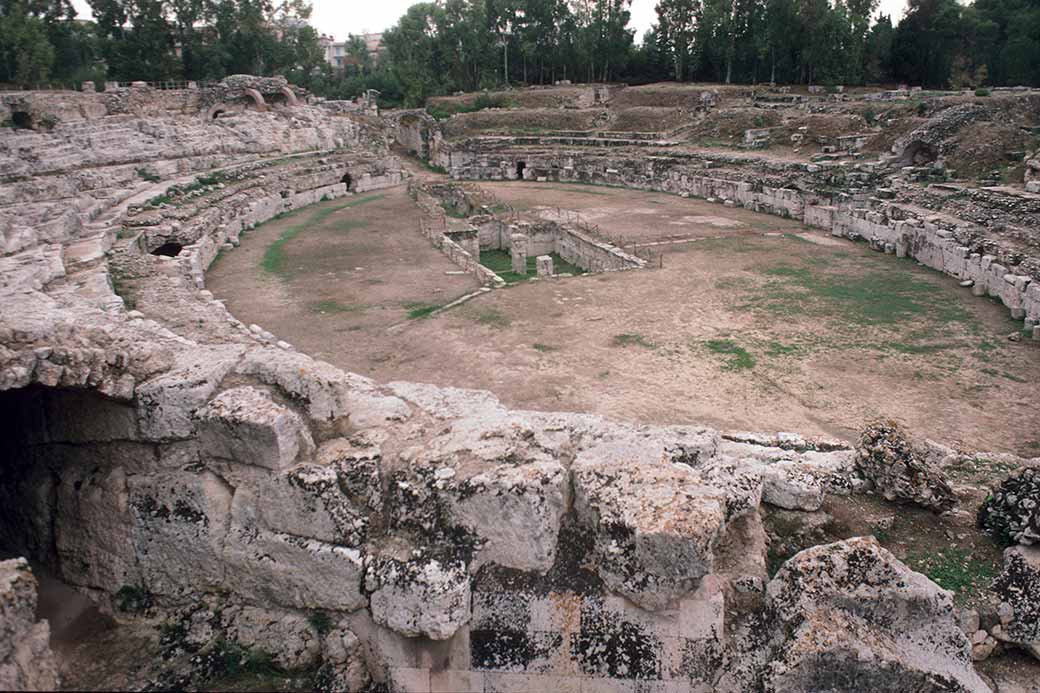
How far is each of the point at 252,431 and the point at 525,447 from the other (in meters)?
1.76

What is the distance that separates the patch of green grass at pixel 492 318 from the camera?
503 inches

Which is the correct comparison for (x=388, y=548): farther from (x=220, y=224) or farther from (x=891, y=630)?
(x=220, y=224)

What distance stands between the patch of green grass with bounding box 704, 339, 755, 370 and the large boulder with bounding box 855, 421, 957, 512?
511 cm

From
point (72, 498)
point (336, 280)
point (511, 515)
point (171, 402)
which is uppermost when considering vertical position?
point (171, 402)

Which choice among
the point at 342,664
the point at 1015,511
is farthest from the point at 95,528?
the point at 1015,511

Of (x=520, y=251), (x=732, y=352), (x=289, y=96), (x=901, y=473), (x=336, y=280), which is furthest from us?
(x=289, y=96)

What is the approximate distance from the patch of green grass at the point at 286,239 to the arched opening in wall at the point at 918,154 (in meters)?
18.9

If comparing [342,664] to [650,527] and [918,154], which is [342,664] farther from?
[918,154]

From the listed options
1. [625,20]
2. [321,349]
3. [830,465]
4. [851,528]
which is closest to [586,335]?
[321,349]

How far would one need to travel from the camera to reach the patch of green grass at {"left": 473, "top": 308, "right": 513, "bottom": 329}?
12.8 m

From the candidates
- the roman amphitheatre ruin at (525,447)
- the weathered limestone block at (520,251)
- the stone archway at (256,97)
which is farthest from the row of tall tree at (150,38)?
the weathered limestone block at (520,251)

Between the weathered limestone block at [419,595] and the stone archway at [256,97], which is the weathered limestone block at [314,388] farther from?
the stone archway at [256,97]

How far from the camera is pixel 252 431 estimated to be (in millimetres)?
4488

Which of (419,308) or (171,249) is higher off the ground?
(171,249)
